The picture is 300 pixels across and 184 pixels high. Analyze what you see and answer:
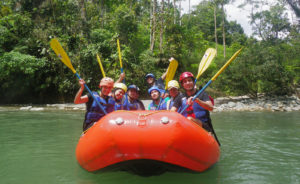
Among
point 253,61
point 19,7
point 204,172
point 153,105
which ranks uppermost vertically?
point 19,7

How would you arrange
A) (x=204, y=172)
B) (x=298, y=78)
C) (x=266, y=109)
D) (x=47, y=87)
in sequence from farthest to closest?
(x=47, y=87) < (x=298, y=78) < (x=266, y=109) < (x=204, y=172)

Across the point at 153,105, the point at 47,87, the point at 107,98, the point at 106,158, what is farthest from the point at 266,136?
the point at 47,87

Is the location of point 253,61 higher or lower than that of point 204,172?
higher

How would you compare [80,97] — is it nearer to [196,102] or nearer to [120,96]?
[120,96]

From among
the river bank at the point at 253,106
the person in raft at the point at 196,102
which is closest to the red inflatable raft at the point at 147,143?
the person in raft at the point at 196,102

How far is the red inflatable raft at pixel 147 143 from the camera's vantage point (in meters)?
2.42

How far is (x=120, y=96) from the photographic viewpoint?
12.4 ft

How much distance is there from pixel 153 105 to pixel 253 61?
11011mm

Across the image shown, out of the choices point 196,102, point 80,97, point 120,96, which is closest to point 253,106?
point 196,102

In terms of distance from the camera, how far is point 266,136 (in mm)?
5770

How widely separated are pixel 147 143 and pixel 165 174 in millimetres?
866

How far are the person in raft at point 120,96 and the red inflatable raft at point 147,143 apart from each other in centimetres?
105

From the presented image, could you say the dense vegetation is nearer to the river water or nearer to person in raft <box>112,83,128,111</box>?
the river water

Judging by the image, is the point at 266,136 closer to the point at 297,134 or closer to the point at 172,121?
the point at 297,134
